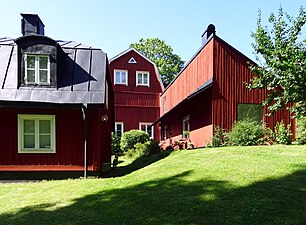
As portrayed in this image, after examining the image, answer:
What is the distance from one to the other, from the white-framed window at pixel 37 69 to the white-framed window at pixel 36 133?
50.8 inches

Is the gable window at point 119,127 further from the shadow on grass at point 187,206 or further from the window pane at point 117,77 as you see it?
the shadow on grass at point 187,206

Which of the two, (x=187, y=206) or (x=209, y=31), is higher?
(x=209, y=31)

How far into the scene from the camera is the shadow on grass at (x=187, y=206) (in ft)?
14.9

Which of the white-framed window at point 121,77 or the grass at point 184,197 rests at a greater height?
the white-framed window at point 121,77

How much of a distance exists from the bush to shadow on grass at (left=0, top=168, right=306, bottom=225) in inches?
225

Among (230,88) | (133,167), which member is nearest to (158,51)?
(230,88)

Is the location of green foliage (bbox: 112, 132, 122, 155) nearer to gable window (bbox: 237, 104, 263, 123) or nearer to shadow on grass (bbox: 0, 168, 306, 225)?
gable window (bbox: 237, 104, 263, 123)

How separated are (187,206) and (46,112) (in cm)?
670

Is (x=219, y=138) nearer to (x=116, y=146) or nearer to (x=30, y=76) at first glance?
(x=30, y=76)

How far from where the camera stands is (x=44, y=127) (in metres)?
9.98

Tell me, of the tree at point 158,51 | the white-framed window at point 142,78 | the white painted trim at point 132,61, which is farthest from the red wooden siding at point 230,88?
the tree at point 158,51

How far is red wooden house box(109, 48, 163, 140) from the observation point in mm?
24859

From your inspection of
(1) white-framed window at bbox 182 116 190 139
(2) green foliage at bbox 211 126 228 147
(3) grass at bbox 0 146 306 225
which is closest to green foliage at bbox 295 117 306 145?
(2) green foliage at bbox 211 126 228 147

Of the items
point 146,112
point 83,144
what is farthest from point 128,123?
point 83,144
